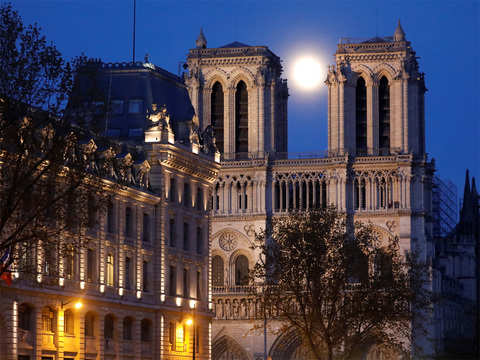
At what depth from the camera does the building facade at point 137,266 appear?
276 feet

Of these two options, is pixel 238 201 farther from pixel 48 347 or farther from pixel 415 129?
pixel 48 347

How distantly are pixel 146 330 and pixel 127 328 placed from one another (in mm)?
3238

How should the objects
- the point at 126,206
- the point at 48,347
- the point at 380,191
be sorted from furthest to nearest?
the point at 380,191 → the point at 126,206 → the point at 48,347

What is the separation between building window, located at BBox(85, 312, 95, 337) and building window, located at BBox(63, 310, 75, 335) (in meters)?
2.02

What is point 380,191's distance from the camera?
5689 inches

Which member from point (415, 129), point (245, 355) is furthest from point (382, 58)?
point (245, 355)

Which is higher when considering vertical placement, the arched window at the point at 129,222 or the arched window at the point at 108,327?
the arched window at the point at 129,222

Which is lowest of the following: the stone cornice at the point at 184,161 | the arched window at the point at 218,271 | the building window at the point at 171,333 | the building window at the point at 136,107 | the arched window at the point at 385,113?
the building window at the point at 171,333

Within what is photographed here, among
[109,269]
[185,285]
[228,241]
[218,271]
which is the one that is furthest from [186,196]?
[218,271]

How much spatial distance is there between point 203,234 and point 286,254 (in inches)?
470

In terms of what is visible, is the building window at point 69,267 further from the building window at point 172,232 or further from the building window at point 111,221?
the building window at point 172,232

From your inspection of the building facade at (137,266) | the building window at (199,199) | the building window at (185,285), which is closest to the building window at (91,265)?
the building facade at (137,266)

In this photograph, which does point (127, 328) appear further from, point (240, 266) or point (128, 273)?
point (240, 266)

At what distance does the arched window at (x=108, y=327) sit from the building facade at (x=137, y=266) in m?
0.07
